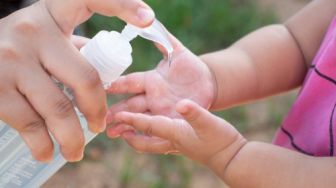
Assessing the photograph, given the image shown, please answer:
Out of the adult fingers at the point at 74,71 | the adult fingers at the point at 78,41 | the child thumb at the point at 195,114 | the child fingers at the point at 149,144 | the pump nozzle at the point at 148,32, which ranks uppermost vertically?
the pump nozzle at the point at 148,32

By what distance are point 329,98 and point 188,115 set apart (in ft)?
0.85

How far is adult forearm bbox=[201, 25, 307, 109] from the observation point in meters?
1.04

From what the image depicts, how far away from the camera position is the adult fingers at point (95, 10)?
0.69 m

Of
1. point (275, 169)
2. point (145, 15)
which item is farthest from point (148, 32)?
point (275, 169)

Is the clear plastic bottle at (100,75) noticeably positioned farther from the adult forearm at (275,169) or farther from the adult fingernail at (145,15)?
the adult forearm at (275,169)

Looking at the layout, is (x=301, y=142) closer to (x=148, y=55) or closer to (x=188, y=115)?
(x=188, y=115)

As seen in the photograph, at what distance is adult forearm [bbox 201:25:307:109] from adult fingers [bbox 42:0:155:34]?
343 millimetres

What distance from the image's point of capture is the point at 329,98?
94 centimetres

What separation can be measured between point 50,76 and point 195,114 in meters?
0.18

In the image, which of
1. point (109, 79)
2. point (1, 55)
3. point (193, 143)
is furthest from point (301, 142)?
point (1, 55)

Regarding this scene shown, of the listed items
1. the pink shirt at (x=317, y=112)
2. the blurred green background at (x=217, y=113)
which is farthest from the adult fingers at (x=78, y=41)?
the blurred green background at (x=217, y=113)

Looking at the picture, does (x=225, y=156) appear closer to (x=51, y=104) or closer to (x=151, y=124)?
(x=151, y=124)

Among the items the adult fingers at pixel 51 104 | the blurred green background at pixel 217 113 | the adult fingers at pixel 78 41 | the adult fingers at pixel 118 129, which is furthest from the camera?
the blurred green background at pixel 217 113

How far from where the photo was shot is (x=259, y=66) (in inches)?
42.3
